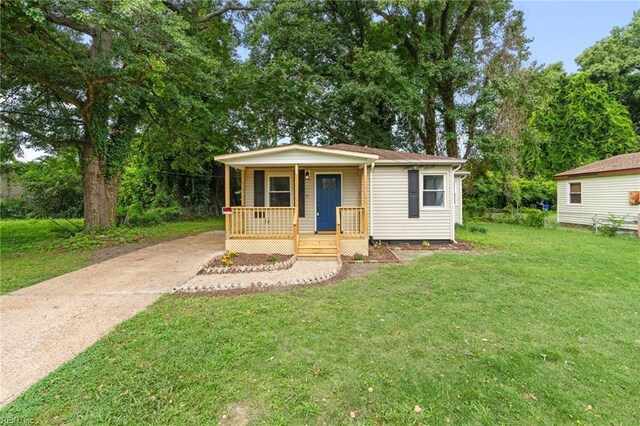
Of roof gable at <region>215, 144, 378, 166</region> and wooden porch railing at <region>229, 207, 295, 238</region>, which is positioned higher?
roof gable at <region>215, 144, 378, 166</region>

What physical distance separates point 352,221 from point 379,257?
4.29 ft

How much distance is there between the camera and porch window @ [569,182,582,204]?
14391mm

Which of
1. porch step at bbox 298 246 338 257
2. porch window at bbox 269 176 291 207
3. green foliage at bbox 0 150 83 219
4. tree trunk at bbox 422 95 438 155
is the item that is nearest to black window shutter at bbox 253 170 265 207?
porch window at bbox 269 176 291 207

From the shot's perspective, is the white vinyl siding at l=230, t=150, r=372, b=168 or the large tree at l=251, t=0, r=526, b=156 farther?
the large tree at l=251, t=0, r=526, b=156

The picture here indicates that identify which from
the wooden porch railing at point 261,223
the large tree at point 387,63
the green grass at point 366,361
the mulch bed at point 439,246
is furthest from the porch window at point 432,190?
the large tree at point 387,63

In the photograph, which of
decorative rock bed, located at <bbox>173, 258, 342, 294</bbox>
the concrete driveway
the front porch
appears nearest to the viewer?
the concrete driveway

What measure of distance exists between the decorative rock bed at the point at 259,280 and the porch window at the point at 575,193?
572 inches

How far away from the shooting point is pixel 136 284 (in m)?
5.48

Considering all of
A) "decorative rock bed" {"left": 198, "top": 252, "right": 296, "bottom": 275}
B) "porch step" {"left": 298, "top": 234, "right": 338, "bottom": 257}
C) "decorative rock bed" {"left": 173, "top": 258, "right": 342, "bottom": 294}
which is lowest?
"decorative rock bed" {"left": 173, "top": 258, "right": 342, "bottom": 294}

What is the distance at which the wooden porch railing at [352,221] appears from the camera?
831cm

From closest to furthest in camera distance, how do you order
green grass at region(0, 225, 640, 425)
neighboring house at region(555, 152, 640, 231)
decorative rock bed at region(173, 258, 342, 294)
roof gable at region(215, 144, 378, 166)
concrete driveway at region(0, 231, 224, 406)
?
green grass at region(0, 225, 640, 425)
concrete driveway at region(0, 231, 224, 406)
decorative rock bed at region(173, 258, 342, 294)
roof gable at region(215, 144, 378, 166)
neighboring house at region(555, 152, 640, 231)

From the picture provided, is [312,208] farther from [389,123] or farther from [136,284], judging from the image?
[389,123]

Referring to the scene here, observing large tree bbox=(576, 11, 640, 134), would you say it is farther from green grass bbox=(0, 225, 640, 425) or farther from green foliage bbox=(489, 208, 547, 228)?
green grass bbox=(0, 225, 640, 425)

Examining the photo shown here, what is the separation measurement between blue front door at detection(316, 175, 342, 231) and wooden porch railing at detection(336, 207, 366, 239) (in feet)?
3.52
